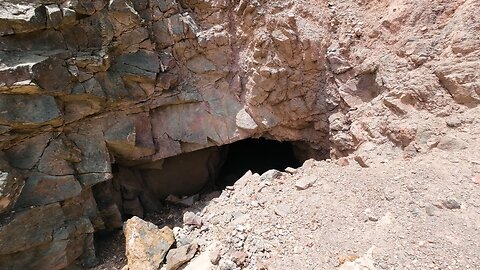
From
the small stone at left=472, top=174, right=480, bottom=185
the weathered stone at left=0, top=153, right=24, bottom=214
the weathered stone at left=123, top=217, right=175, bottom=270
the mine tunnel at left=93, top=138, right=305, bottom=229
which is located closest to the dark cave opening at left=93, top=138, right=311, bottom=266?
the mine tunnel at left=93, top=138, right=305, bottom=229

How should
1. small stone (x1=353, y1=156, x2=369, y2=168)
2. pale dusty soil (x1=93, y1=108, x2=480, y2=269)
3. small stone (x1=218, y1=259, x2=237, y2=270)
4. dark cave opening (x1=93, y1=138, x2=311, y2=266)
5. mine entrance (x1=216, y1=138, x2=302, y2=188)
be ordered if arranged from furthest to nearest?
1. mine entrance (x1=216, y1=138, x2=302, y2=188)
2. dark cave opening (x1=93, y1=138, x2=311, y2=266)
3. small stone (x1=353, y1=156, x2=369, y2=168)
4. small stone (x1=218, y1=259, x2=237, y2=270)
5. pale dusty soil (x1=93, y1=108, x2=480, y2=269)

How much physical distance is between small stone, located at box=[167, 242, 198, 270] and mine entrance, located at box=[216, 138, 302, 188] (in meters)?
4.39

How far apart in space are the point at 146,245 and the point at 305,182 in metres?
3.16

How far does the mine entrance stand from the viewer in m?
10.5

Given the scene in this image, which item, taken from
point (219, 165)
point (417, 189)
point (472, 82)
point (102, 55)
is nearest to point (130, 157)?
point (102, 55)

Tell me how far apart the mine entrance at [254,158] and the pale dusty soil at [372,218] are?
4.34m

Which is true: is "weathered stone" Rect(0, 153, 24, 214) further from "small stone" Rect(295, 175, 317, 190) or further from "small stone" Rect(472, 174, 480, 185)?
"small stone" Rect(472, 174, 480, 185)

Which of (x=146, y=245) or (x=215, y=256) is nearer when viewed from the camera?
(x=215, y=256)

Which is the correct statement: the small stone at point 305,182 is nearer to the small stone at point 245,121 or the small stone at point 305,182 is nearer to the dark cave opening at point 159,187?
the small stone at point 245,121

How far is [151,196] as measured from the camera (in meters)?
8.72

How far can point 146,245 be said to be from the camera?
5.85 meters

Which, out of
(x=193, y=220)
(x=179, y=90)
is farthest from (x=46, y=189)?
(x=179, y=90)

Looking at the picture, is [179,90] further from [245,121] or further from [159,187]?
[159,187]

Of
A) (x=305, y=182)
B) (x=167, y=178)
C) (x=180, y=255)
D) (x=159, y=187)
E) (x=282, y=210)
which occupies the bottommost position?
(x=159, y=187)
